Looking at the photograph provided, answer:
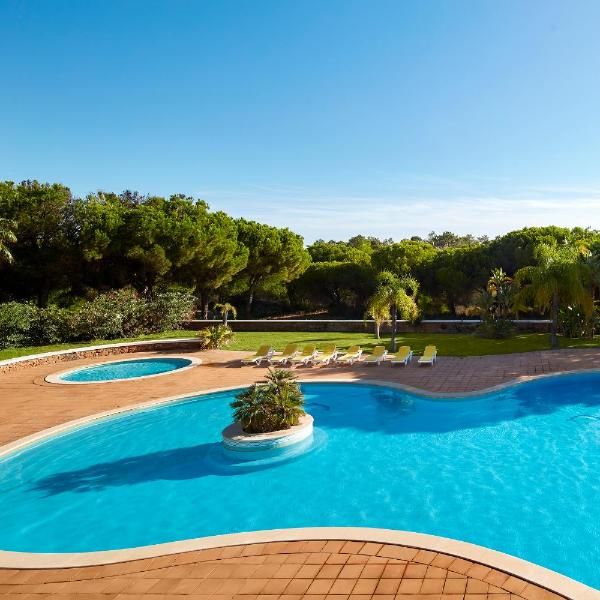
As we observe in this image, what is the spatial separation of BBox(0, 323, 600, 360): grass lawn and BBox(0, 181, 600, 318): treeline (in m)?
2.59

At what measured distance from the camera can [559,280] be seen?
2064 centimetres

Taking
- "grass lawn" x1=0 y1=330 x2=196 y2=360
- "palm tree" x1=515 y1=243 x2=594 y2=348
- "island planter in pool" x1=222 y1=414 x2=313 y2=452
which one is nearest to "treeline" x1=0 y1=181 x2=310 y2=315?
"grass lawn" x1=0 y1=330 x2=196 y2=360

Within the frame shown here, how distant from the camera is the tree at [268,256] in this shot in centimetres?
3694

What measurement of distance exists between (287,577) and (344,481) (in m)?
3.71

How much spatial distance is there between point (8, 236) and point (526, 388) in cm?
2327

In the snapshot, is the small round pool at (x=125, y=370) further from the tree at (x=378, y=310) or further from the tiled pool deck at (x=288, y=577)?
the tiled pool deck at (x=288, y=577)

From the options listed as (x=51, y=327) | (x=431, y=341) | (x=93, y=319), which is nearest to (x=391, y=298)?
(x=431, y=341)

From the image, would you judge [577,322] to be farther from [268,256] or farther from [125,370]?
[268,256]

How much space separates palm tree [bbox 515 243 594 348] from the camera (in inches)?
795

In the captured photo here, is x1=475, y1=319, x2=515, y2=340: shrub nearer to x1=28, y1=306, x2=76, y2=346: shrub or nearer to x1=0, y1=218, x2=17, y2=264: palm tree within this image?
x1=28, y1=306, x2=76, y2=346: shrub

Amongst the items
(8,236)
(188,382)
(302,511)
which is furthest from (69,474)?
(8,236)

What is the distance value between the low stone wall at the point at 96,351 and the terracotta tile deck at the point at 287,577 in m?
15.9

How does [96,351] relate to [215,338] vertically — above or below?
below

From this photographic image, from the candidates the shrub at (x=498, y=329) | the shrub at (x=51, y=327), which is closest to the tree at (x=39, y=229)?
the shrub at (x=51, y=327)
